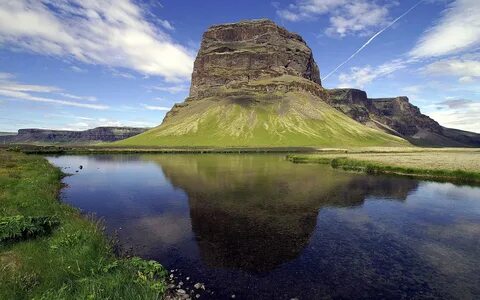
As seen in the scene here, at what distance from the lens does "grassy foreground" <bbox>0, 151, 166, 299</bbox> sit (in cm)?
1352

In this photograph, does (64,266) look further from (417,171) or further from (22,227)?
(417,171)

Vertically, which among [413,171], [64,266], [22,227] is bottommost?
[64,266]

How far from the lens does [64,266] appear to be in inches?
659

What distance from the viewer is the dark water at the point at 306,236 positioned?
65.4ft

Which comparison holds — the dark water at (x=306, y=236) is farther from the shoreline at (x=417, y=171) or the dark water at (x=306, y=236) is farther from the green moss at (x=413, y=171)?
the green moss at (x=413, y=171)

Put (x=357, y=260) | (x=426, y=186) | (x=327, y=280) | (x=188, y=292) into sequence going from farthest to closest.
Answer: (x=426, y=186) < (x=357, y=260) < (x=327, y=280) < (x=188, y=292)

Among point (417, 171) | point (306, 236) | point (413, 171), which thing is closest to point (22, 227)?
point (306, 236)

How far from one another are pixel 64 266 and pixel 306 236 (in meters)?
19.6

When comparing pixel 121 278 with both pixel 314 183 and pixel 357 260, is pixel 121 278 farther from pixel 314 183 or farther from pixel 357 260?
Answer: pixel 314 183

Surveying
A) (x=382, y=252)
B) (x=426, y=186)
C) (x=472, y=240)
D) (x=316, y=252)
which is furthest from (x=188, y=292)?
(x=426, y=186)

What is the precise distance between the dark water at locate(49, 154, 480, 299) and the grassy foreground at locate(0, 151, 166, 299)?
4.37m

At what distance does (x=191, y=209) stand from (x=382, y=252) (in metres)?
22.5

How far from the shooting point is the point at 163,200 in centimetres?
4625

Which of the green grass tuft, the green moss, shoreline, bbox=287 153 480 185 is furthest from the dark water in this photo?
the green moss
